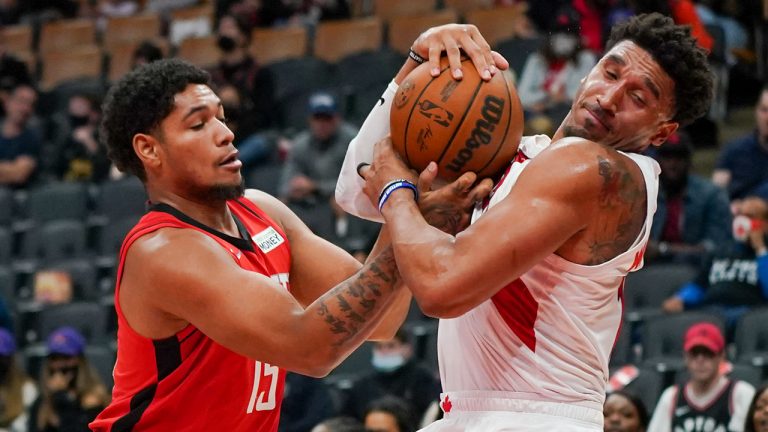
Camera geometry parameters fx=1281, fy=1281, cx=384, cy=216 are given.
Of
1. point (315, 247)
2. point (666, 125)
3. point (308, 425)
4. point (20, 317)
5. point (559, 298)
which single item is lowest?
point (20, 317)

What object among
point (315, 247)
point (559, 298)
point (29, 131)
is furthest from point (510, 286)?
point (29, 131)

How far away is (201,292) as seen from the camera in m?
3.73

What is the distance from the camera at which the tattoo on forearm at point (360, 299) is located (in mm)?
3664

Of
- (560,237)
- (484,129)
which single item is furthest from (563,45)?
(560,237)

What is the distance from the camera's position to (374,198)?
3.70 metres

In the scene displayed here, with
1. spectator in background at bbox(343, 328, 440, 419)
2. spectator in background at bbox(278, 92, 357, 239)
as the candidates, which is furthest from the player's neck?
spectator in background at bbox(278, 92, 357, 239)

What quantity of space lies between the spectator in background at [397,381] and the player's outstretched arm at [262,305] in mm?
3992

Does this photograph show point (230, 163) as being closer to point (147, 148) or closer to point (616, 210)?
point (147, 148)

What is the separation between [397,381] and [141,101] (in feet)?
13.8

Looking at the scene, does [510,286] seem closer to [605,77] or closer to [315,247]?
[605,77]

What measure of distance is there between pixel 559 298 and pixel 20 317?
296 inches

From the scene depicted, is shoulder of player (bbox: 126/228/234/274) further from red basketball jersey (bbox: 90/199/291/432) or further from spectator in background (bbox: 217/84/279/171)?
spectator in background (bbox: 217/84/279/171)

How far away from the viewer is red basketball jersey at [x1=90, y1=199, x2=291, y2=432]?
391 centimetres

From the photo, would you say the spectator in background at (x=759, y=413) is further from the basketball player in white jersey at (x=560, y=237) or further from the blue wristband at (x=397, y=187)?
the blue wristband at (x=397, y=187)
